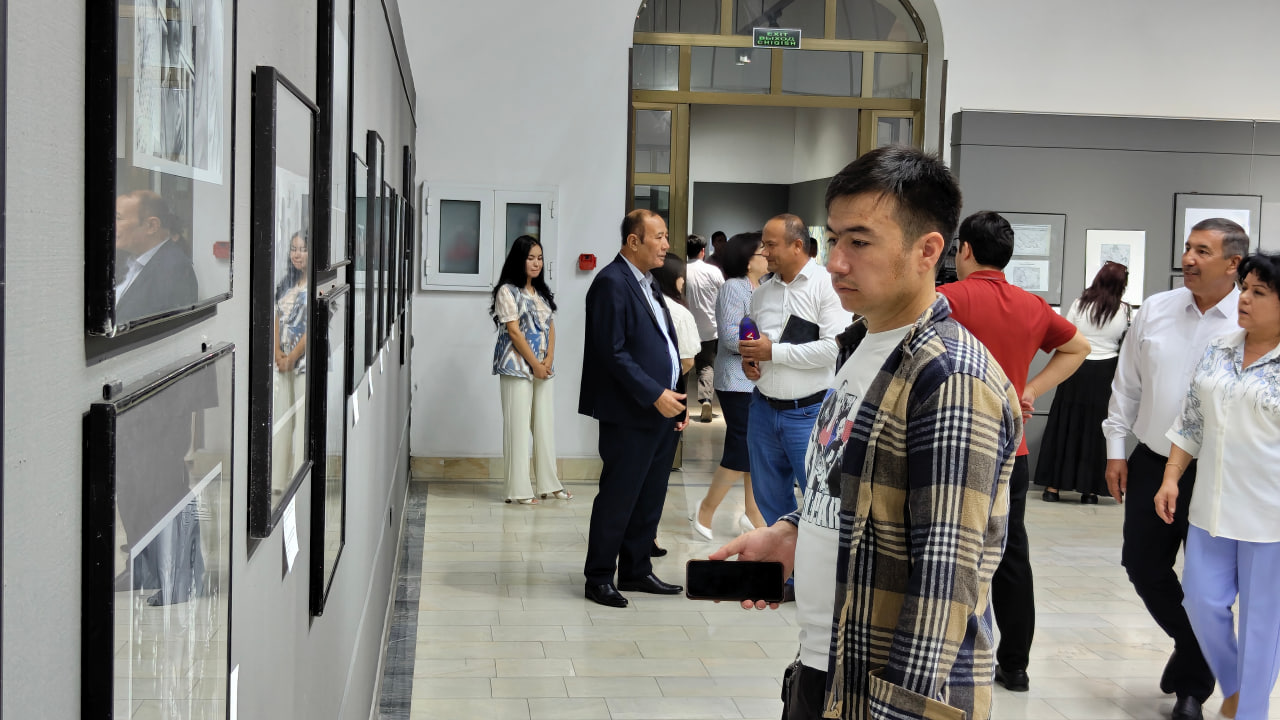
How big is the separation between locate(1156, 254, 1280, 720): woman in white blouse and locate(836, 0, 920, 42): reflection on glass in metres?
6.22

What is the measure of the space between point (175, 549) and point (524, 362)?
6.91 meters

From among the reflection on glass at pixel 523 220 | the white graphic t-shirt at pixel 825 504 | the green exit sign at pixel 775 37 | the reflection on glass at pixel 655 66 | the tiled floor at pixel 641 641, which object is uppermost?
the green exit sign at pixel 775 37

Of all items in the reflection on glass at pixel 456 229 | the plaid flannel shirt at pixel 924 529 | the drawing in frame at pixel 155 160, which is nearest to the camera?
the drawing in frame at pixel 155 160

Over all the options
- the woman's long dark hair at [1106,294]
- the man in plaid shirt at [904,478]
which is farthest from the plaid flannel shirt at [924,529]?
the woman's long dark hair at [1106,294]

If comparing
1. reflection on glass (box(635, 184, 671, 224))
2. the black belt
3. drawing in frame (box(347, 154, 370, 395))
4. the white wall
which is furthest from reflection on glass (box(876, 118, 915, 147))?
drawing in frame (box(347, 154, 370, 395))

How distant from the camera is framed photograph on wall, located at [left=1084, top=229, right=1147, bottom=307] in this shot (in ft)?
31.7

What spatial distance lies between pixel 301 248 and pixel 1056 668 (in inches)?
168

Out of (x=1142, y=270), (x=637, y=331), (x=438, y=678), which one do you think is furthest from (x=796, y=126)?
(x=438, y=678)

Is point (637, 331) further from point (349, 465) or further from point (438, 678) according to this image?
point (349, 465)

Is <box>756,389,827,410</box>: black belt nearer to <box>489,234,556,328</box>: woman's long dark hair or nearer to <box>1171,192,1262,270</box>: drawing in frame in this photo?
<box>489,234,556,328</box>: woman's long dark hair

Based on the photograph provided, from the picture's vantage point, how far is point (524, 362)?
7.81 meters

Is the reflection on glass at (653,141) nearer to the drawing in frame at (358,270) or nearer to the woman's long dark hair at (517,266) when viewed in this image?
the woman's long dark hair at (517,266)

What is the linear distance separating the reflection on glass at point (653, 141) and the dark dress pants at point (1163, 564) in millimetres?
5618

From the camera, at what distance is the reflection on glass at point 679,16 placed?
9398 millimetres
